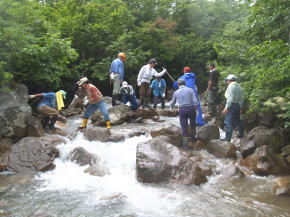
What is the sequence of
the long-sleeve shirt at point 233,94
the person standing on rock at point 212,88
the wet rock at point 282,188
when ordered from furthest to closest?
the person standing on rock at point 212,88, the long-sleeve shirt at point 233,94, the wet rock at point 282,188

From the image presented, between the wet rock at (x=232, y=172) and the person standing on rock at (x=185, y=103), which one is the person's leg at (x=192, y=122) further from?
the wet rock at (x=232, y=172)

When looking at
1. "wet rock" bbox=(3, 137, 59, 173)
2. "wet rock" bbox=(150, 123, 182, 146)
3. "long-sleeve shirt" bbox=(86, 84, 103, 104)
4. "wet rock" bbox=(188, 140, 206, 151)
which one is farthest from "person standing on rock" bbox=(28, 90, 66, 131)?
"wet rock" bbox=(188, 140, 206, 151)

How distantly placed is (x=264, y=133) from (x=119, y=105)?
19.5ft

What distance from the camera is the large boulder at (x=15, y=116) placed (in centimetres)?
934

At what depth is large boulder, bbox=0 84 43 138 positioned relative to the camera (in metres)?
9.34

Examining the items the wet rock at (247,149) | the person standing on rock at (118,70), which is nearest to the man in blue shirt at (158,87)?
the person standing on rock at (118,70)

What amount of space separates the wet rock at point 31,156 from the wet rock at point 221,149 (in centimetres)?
473

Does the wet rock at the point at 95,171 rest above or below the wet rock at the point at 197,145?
below

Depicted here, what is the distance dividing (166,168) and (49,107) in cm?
538

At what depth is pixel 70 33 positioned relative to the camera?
18.8 meters

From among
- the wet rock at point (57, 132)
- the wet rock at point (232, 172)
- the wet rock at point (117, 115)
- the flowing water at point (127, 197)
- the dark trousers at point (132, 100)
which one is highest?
the dark trousers at point (132, 100)

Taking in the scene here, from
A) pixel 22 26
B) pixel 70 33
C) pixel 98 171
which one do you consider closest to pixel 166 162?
pixel 98 171

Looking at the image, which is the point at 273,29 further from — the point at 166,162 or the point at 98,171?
the point at 98,171

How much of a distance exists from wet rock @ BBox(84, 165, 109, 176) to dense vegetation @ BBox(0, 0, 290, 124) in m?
3.81
